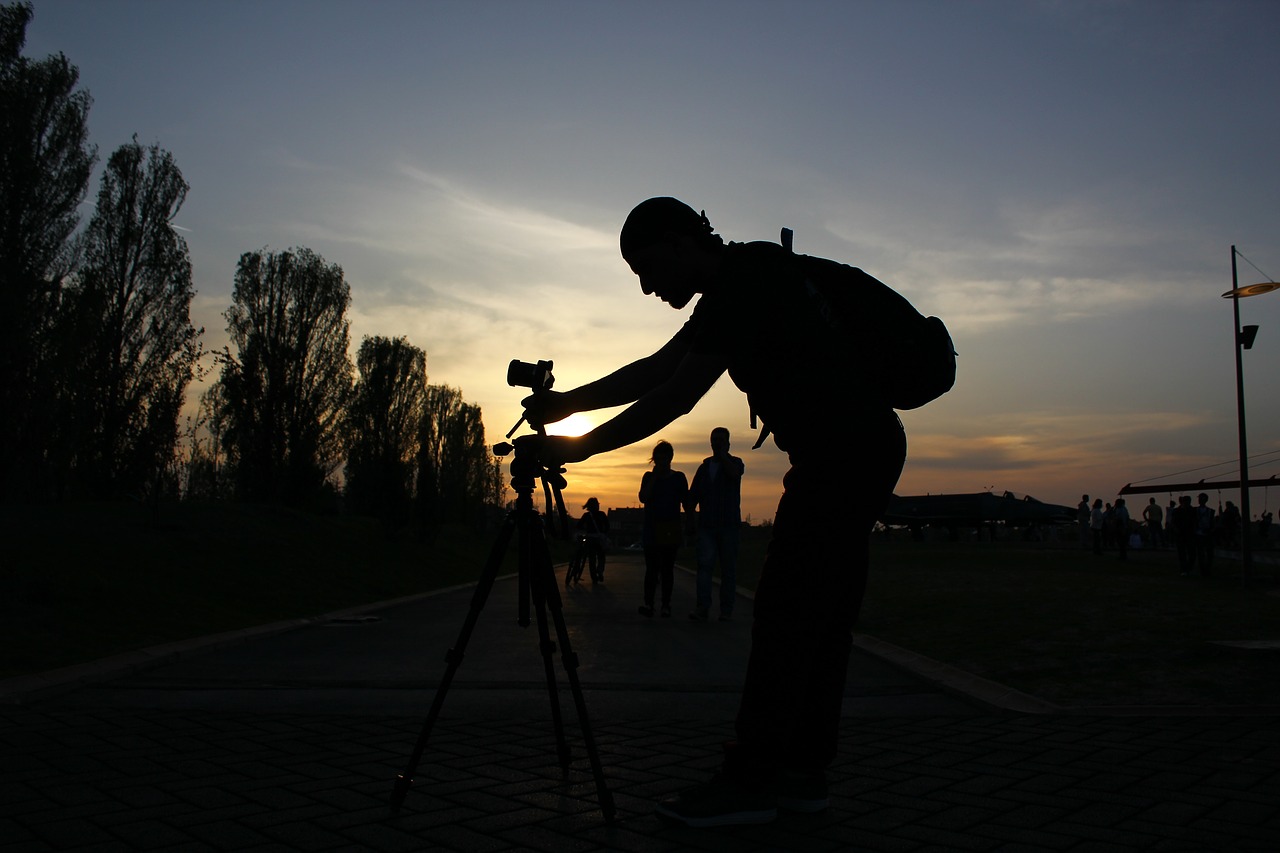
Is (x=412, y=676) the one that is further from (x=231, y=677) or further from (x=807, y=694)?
(x=807, y=694)

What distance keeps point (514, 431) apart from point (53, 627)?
688cm

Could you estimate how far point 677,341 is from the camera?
375 cm

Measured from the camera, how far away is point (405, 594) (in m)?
17.4

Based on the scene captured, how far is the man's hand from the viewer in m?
3.46

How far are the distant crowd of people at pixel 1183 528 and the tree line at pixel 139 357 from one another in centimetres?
1902

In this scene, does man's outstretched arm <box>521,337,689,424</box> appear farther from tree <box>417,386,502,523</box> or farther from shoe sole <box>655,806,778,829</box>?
tree <box>417,386,502,523</box>

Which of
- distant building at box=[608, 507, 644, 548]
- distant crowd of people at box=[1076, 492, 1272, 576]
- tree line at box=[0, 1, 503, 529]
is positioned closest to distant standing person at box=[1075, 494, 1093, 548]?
distant crowd of people at box=[1076, 492, 1272, 576]

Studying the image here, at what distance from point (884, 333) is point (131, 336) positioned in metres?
28.9

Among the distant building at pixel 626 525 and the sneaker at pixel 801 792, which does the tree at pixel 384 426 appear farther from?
the distant building at pixel 626 525

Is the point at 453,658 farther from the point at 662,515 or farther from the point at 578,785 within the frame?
the point at 662,515

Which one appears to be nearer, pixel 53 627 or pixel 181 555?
pixel 53 627

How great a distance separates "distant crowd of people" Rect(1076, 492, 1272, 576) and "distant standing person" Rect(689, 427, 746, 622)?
34.7 ft

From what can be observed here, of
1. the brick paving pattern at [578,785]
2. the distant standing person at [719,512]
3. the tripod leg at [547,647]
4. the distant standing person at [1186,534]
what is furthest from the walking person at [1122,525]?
the tripod leg at [547,647]

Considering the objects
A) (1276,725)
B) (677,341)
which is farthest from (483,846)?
(1276,725)
